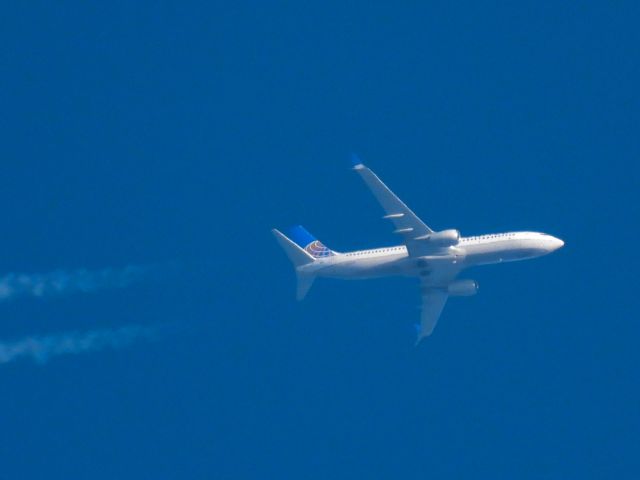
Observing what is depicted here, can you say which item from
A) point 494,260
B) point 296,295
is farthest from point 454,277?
point 296,295

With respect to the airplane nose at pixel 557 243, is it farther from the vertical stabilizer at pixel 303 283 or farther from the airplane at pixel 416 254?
the vertical stabilizer at pixel 303 283

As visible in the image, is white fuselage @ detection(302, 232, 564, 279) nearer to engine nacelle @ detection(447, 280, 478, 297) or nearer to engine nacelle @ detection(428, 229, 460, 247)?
engine nacelle @ detection(428, 229, 460, 247)

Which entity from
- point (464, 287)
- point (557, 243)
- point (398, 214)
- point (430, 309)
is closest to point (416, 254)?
point (398, 214)

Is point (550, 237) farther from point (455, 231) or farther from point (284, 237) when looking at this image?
point (284, 237)

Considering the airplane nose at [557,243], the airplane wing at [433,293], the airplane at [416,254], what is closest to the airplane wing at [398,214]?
the airplane at [416,254]

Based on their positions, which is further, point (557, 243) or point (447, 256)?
point (557, 243)

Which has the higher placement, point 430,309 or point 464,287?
point 430,309

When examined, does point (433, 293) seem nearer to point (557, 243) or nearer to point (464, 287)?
point (464, 287)
